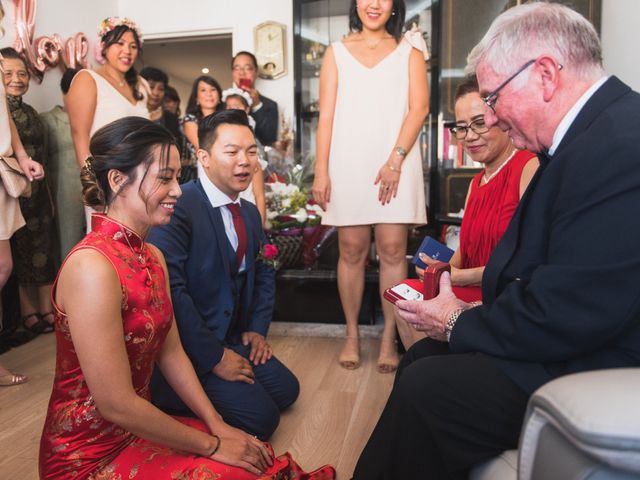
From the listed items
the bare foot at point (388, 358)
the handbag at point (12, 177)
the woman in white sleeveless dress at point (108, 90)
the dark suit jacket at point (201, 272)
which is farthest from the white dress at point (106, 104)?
the bare foot at point (388, 358)

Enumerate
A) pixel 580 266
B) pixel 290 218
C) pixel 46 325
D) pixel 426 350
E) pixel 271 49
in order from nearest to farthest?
pixel 580 266
pixel 426 350
pixel 46 325
pixel 290 218
pixel 271 49

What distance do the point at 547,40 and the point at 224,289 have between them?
47.1 inches

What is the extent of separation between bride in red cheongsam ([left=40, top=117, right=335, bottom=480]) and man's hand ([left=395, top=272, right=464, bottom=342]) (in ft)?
1.59

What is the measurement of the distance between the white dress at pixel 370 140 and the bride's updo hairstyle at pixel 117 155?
1229 mm

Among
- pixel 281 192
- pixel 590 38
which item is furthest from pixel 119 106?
pixel 590 38

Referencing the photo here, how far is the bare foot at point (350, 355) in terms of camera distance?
7.87 feet

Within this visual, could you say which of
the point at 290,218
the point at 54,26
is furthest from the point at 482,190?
the point at 54,26

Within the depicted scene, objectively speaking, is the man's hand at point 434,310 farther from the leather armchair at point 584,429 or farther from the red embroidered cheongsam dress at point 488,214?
the leather armchair at point 584,429

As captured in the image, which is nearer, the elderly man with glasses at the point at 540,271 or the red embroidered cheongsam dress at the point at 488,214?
the elderly man with glasses at the point at 540,271

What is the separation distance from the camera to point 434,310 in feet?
3.99

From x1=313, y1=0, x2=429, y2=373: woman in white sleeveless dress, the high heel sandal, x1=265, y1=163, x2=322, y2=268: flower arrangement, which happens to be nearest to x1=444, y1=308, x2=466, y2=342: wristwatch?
x1=313, y1=0, x2=429, y2=373: woman in white sleeveless dress

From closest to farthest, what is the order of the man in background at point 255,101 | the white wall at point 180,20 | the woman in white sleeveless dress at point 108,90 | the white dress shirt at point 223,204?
the white dress shirt at point 223,204, the woman in white sleeveless dress at point 108,90, the white wall at point 180,20, the man in background at point 255,101

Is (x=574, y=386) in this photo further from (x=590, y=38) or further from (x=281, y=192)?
(x=281, y=192)

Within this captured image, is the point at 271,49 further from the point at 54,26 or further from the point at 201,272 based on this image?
the point at 201,272
